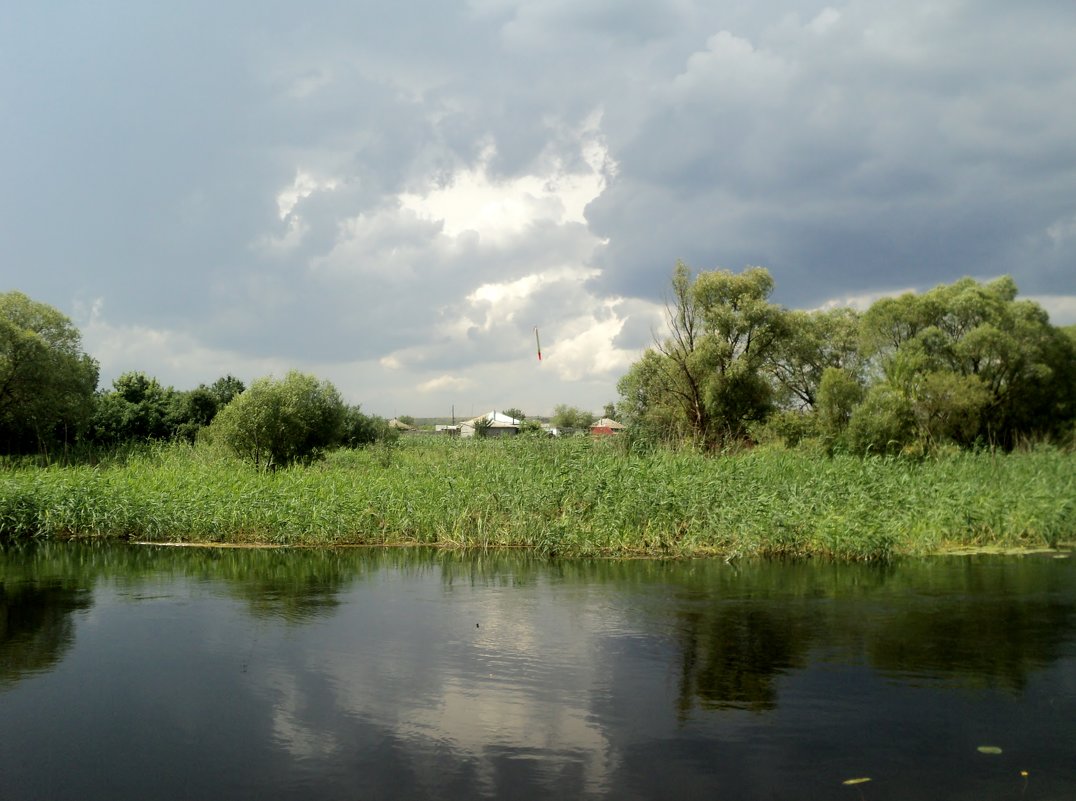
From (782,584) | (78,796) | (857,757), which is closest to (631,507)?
(782,584)

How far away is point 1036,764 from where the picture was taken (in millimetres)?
6270

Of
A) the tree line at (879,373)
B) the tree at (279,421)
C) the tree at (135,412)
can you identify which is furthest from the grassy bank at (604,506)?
the tree at (135,412)

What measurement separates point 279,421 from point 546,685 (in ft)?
60.9

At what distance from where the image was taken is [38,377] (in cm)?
3031

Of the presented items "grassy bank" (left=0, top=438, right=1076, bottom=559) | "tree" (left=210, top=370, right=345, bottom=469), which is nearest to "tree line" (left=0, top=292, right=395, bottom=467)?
"tree" (left=210, top=370, right=345, bottom=469)

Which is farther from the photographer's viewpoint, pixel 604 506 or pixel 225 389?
pixel 225 389

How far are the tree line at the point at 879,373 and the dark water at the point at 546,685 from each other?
15.6m

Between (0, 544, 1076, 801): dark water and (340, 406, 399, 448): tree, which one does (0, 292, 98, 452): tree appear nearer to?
(340, 406, 399, 448): tree

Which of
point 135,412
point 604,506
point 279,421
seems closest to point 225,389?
point 135,412

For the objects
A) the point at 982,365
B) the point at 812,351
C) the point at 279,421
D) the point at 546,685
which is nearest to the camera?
the point at 546,685

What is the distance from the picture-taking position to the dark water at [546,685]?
616 cm

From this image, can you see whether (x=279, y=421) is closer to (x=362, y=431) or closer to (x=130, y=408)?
(x=362, y=431)

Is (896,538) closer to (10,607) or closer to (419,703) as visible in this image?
(419,703)

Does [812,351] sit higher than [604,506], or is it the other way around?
[812,351]
